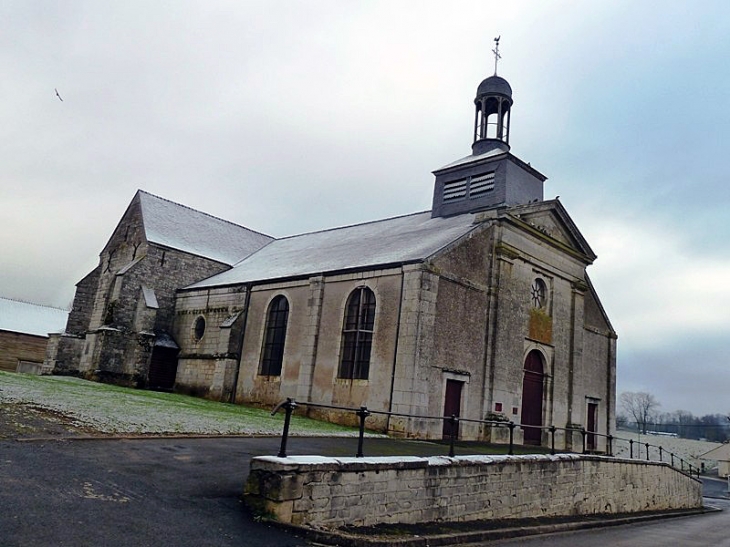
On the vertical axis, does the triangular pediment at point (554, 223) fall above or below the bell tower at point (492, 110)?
below

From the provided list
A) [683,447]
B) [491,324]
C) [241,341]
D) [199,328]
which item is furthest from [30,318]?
[683,447]

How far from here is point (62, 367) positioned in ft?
91.6

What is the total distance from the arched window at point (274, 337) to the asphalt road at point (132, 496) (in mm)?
10932

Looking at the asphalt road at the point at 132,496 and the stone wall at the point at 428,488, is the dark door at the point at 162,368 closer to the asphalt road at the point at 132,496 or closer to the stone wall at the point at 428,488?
the asphalt road at the point at 132,496

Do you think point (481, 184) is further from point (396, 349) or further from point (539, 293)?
point (396, 349)

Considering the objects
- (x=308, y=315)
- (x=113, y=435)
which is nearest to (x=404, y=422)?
(x=308, y=315)

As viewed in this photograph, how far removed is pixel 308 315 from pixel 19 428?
37.9 feet

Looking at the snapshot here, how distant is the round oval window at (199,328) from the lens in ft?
84.9

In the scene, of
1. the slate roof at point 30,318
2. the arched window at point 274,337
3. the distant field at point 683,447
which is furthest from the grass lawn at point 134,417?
the distant field at point 683,447

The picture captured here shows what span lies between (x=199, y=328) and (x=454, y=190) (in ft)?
41.6

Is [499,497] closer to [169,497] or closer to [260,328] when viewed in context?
[169,497]

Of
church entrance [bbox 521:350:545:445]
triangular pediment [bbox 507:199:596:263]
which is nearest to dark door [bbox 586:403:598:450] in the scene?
church entrance [bbox 521:350:545:445]

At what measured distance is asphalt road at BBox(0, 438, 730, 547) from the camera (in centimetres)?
563

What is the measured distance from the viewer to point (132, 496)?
6.81 metres
